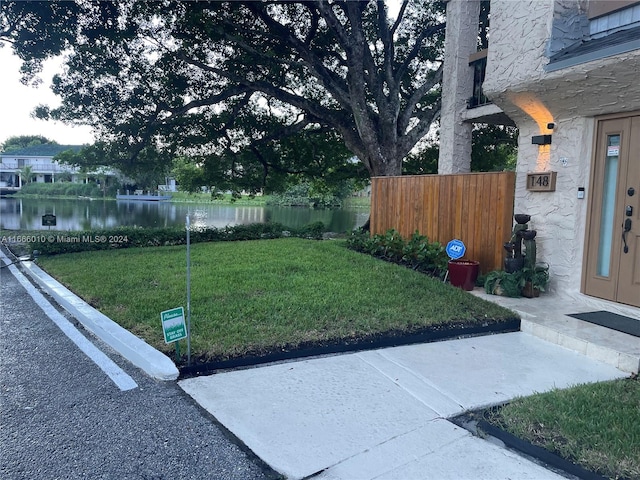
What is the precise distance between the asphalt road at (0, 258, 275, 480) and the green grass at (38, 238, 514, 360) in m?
0.73

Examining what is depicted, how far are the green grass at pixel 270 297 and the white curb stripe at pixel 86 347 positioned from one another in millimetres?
397

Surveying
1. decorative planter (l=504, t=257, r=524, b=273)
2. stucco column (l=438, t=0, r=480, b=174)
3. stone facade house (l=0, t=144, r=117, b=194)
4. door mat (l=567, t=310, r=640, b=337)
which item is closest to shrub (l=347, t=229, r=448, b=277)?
decorative planter (l=504, t=257, r=524, b=273)

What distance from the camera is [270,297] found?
5574mm

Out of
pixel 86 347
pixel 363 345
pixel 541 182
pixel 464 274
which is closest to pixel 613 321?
pixel 464 274

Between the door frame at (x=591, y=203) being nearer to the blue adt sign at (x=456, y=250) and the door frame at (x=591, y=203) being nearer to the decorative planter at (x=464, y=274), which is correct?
the decorative planter at (x=464, y=274)

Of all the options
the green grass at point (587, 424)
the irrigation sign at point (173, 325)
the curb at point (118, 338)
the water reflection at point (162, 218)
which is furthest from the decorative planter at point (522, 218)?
the water reflection at point (162, 218)

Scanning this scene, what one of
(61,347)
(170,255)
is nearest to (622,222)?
(61,347)

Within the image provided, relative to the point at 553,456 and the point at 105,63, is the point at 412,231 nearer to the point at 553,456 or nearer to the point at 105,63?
the point at 553,456

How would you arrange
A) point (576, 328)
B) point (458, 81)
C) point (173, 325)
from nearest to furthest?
point (173, 325)
point (576, 328)
point (458, 81)

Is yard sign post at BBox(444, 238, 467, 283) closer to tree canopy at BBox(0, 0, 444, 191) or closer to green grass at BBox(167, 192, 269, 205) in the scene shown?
tree canopy at BBox(0, 0, 444, 191)

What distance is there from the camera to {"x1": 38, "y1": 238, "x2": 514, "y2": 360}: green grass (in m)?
4.34

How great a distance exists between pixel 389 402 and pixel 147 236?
31.6 feet

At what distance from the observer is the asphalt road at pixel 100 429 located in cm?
233

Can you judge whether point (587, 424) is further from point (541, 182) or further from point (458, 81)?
point (458, 81)
